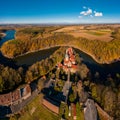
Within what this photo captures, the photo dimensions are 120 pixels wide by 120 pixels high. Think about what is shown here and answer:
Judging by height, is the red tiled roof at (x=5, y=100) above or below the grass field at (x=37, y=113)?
above

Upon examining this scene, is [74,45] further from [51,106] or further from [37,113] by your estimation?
[37,113]

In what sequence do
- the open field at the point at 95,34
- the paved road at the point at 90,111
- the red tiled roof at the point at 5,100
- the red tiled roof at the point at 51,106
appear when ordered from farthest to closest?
the open field at the point at 95,34
the red tiled roof at the point at 5,100
the red tiled roof at the point at 51,106
the paved road at the point at 90,111

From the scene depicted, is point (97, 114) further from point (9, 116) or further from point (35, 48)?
point (35, 48)

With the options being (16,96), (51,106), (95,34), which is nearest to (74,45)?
(95,34)

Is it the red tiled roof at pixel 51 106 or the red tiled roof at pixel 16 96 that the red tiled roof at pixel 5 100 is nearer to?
the red tiled roof at pixel 16 96

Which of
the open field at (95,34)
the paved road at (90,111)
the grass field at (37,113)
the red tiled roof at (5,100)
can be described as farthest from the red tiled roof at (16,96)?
the open field at (95,34)

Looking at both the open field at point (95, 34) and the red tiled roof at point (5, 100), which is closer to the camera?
the red tiled roof at point (5, 100)

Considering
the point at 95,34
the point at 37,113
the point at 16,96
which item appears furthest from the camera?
the point at 95,34

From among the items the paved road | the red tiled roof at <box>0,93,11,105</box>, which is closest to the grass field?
the red tiled roof at <box>0,93,11,105</box>

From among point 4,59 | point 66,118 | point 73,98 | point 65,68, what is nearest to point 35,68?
point 65,68
